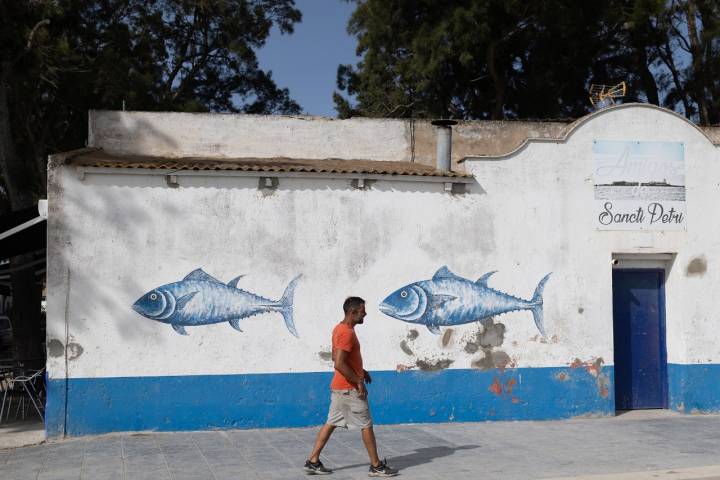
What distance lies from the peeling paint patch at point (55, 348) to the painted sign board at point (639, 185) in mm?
7837

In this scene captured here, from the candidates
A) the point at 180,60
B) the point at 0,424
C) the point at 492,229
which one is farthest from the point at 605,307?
the point at 180,60

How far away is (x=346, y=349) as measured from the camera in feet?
26.2

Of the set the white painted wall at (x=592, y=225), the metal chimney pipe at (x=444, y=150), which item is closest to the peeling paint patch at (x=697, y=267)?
the white painted wall at (x=592, y=225)

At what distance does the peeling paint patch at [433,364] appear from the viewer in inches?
441

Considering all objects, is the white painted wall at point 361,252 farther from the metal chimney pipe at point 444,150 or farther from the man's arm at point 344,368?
the man's arm at point 344,368

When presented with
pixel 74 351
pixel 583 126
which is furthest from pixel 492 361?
pixel 74 351

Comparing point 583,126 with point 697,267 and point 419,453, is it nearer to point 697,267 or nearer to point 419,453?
point 697,267

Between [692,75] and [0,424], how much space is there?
22035 millimetres

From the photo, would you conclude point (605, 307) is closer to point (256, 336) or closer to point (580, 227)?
point (580, 227)

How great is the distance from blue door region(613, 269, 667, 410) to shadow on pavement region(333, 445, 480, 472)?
376cm

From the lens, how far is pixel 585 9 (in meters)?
23.2

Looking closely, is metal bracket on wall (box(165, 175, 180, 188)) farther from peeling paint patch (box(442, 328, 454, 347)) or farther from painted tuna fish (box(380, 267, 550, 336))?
peeling paint patch (box(442, 328, 454, 347))

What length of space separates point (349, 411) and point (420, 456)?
159 centimetres

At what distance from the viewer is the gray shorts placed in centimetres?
798
